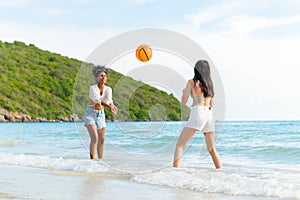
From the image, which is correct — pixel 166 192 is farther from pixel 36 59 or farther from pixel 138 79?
pixel 36 59

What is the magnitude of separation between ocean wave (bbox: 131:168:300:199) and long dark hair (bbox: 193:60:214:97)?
3.93 feet

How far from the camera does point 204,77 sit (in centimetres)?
643

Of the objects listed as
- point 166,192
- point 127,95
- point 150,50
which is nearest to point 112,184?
point 166,192

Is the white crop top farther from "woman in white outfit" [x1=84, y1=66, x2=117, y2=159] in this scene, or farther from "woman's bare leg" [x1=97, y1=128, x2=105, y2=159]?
"woman's bare leg" [x1=97, y1=128, x2=105, y2=159]

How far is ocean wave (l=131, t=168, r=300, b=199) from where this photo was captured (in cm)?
580

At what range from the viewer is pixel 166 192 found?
19.1ft

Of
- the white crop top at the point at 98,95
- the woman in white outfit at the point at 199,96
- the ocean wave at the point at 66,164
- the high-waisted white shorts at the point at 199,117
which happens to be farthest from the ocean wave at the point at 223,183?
the white crop top at the point at 98,95

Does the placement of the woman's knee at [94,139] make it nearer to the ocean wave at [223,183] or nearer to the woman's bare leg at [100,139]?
the woman's bare leg at [100,139]

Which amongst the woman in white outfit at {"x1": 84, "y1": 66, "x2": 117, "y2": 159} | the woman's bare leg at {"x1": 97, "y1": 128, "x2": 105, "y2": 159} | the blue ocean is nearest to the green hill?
the blue ocean

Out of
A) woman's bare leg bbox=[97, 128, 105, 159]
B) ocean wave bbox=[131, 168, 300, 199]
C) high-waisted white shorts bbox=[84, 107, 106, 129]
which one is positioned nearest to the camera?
ocean wave bbox=[131, 168, 300, 199]

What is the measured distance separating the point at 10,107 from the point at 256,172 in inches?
2021

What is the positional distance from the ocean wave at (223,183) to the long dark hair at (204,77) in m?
1.20

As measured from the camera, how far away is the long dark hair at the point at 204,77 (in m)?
6.43

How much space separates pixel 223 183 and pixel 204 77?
4.85ft
